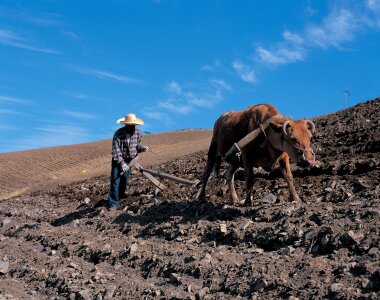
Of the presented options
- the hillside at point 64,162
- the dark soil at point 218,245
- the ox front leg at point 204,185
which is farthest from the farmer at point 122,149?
the hillside at point 64,162

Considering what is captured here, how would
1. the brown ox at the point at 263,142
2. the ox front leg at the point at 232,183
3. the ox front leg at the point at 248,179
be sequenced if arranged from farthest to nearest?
the ox front leg at the point at 232,183
the ox front leg at the point at 248,179
the brown ox at the point at 263,142

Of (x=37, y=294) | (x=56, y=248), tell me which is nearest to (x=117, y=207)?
(x=56, y=248)

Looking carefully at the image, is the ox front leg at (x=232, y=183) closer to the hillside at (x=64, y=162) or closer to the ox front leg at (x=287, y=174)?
the ox front leg at (x=287, y=174)

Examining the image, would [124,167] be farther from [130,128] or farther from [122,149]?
[130,128]

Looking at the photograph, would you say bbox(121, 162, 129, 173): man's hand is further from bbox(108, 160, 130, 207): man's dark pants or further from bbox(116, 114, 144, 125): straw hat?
bbox(116, 114, 144, 125): straw hat

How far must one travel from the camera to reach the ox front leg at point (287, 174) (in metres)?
9.67

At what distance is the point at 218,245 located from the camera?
8.04 m

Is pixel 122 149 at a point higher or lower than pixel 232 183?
higher

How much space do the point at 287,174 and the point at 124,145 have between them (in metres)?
3.98

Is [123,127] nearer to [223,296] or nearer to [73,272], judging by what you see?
[73,272]

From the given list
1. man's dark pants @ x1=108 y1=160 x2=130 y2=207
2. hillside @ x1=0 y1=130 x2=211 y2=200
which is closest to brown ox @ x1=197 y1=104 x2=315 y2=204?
man's dark pants @ x1=108 y1=160 x2=130 y2=207

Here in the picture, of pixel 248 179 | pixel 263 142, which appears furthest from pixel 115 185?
pixel 263 142

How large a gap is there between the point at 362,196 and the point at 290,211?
1495mm

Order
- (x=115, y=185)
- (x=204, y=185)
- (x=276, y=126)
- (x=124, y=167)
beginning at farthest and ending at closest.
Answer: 1. (x=115, y=185)
2. (x=204, y=185)
3. (x=124, y=167)
4. (x=276, y=126)
